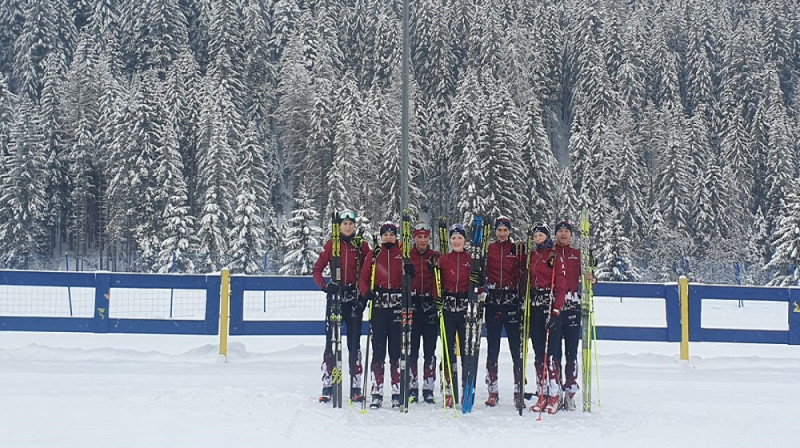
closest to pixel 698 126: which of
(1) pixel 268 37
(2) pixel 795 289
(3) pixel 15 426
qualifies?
(1) pixel 268 37

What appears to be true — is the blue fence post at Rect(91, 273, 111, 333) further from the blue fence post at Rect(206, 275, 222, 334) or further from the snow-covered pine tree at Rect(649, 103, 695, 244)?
the snow-covered pine tree at Rect(649, 103, 695, 244)

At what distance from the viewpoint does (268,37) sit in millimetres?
71688

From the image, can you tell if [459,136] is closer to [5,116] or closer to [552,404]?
[5,116]

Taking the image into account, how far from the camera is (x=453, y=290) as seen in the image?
774 centimetres

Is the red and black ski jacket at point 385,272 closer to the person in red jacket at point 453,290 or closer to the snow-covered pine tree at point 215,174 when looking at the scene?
the person in red jacket at point 453,290

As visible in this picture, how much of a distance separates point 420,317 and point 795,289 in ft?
23.6

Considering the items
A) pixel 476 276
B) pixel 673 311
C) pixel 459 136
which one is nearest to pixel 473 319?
pixel 476 276

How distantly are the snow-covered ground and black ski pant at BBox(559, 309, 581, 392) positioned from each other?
1.30 feet

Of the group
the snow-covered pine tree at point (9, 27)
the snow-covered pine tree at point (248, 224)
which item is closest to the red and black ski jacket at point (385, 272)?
the snow-covered pine tree at point (248, 224)

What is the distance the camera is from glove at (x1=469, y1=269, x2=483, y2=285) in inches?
298

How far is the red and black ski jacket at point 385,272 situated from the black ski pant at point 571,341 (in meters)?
2.05

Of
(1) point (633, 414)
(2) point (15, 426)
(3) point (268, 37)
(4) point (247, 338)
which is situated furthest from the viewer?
(3) point (268, 37)

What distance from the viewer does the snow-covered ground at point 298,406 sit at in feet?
21.6

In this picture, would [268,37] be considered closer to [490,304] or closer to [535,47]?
[535,47]
